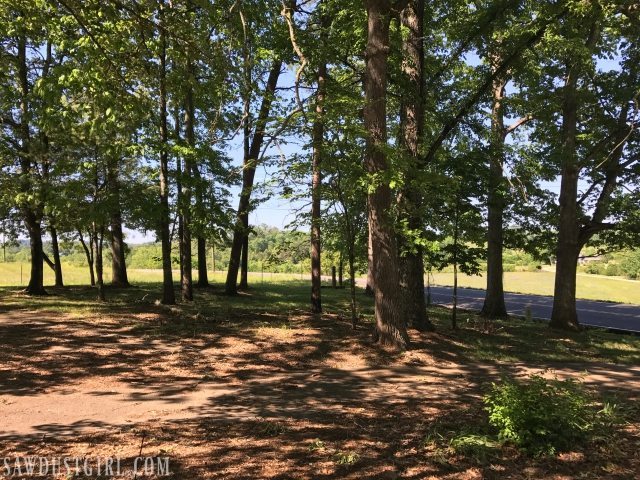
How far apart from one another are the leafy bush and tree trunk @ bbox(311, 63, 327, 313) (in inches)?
238

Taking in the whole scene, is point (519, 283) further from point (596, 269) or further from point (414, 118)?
point (414, 118)

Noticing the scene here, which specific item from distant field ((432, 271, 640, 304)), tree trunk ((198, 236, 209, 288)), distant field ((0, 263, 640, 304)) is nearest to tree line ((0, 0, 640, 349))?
tree trunk ((198, 236, 209, 288))

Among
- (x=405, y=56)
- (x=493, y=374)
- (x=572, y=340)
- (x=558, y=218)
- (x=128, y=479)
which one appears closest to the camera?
(x=128, y=479)

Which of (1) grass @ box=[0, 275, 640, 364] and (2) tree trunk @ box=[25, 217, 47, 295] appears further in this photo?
(2) tree trunk @ box=[25, 217, 47, 295]

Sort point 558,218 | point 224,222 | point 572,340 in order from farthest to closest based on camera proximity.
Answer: point 558,218 < point 224,222 < point 572,340

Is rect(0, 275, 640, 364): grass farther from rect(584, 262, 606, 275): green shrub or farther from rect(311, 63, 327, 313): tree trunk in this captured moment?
rect(584, 262, 606, 275): green shrub

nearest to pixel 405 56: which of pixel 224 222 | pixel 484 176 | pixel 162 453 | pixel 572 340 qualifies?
pixel 484 176

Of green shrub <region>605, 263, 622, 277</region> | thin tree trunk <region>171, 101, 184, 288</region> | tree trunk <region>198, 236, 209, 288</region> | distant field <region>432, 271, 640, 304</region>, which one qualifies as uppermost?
thin tree trunk <region>171, 101, 184, 288</region>

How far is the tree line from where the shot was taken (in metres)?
6.29

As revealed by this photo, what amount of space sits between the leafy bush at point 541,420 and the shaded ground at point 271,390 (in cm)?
17

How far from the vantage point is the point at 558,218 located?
1661cm

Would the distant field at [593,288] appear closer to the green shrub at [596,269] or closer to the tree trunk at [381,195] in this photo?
the green shrub at [596,269]

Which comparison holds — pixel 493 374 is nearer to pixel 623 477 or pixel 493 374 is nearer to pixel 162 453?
pixel 623 477

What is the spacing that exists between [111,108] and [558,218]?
52.3ft
